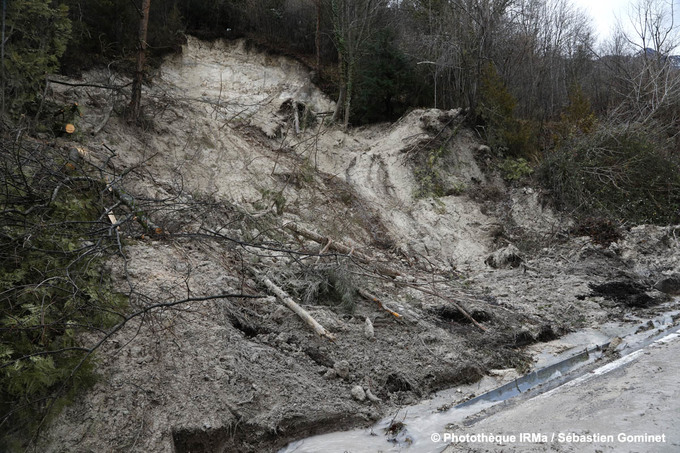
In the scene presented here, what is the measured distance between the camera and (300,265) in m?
5.30

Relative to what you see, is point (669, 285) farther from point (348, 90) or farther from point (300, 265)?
point (348, 90)

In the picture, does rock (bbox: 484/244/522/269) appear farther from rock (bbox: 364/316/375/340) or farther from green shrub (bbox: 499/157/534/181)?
rock (bbox: 364/316/375/340)

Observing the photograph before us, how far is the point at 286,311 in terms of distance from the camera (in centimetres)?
504

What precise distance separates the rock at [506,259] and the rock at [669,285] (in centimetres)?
230

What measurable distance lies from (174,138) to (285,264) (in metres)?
5.31

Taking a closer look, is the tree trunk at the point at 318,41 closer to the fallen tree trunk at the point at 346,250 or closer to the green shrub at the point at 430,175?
the green shrub at the point at 430,175

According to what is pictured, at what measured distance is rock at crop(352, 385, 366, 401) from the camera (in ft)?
13.7

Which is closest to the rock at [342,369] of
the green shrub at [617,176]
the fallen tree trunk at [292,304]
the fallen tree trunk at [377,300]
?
the fallen tree trunk at [292,304]

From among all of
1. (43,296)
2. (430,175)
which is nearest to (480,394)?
(43,296)

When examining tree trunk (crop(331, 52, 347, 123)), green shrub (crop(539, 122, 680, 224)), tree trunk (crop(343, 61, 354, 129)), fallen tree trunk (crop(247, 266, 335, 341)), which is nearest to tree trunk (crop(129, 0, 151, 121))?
fallen tree trunk (crop(247, 266, 335, 341))

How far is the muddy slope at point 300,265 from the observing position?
149 inches

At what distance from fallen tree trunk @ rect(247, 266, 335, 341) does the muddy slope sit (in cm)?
8

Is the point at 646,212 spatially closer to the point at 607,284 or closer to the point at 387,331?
the point at 607,284

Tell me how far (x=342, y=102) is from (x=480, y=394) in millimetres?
11003
